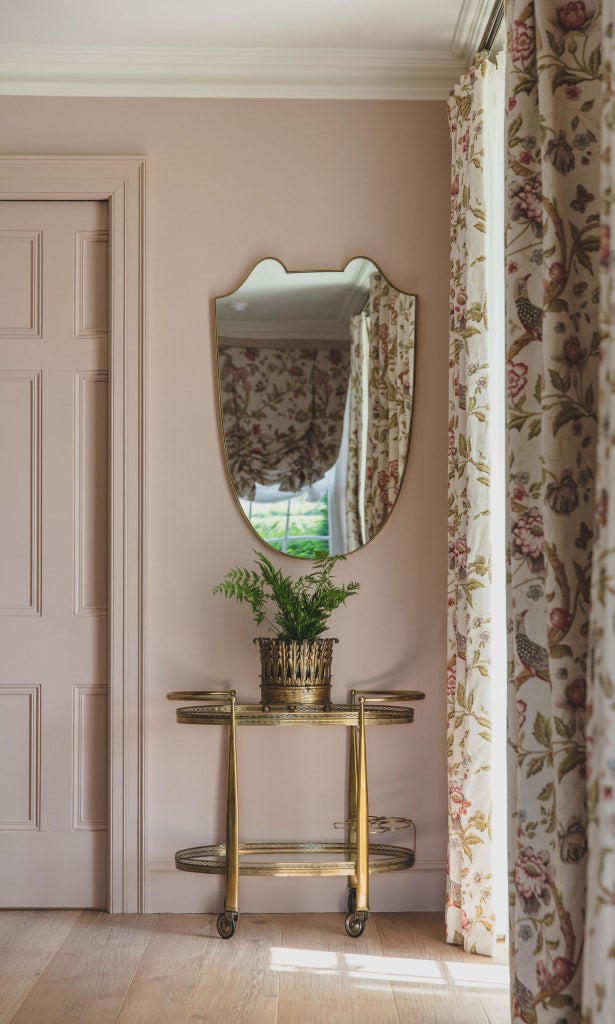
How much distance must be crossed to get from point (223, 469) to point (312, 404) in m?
0.36

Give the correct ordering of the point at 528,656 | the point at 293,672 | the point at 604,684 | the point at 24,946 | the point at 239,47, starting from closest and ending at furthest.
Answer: the point at 604,684 < the point at 528,656 < the point at 24,946 < the point at 293,672 < the point at 239,47

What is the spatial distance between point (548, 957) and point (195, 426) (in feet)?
6.99

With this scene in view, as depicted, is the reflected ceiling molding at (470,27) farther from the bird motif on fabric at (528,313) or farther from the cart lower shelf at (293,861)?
the cart lower shelf at (293,861)

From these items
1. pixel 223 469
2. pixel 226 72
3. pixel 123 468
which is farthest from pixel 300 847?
pixel 226 72

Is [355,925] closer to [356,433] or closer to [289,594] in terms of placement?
[289,594]

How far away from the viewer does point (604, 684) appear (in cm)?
120

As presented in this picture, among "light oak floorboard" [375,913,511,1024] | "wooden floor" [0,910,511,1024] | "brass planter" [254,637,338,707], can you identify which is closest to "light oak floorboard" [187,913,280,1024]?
"wooden floor" [0,910,511,1024]

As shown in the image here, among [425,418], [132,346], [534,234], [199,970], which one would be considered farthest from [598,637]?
[132,346]

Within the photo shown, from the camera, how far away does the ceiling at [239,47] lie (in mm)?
2914

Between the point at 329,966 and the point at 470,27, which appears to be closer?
the point at 329,966

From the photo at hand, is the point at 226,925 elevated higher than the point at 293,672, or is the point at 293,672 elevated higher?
the point at 293,672

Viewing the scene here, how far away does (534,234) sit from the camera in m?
1.66

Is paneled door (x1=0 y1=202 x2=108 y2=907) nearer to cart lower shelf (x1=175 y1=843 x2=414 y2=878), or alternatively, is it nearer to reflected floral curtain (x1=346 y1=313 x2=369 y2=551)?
cart lower shelf (x1=175 y1=843 x2=414 y2=878)

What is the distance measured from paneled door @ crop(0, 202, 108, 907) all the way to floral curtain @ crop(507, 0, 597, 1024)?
1878 millimetres
